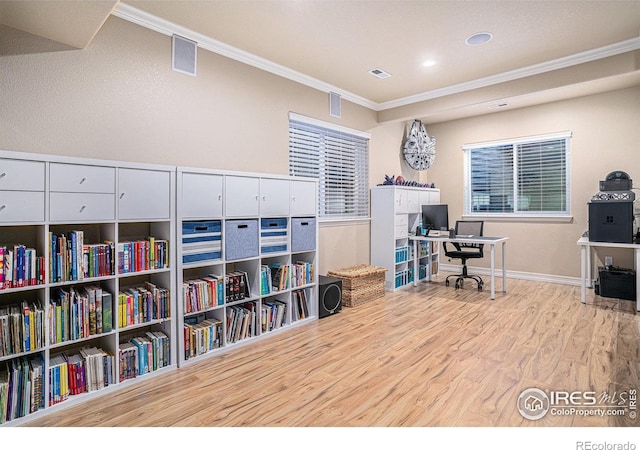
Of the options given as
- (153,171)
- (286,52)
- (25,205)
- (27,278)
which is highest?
(286,52)

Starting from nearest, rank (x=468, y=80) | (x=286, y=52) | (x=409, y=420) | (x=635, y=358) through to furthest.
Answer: (x=409, y=420) → (x=635, y=358) → (x=286, y=52) → (x=468, y=80)

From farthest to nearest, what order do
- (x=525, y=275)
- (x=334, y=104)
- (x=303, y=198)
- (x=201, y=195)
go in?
(x=525, y=275)
(x=334, y=104)
(x=303, y=198)
(x=201, y=195)

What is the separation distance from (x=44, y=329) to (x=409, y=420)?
7.50 ft

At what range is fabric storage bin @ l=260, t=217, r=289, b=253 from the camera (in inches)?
137

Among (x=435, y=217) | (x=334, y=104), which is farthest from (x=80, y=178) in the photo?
(x=435, y=217)

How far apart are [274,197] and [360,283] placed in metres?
1.75

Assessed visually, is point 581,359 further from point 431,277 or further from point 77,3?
point 77,3

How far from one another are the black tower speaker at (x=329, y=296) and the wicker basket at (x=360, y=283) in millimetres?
245

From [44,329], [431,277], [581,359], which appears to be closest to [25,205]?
[44,329]

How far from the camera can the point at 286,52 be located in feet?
12.3

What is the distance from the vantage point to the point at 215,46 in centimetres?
349

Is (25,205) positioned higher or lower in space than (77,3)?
lower

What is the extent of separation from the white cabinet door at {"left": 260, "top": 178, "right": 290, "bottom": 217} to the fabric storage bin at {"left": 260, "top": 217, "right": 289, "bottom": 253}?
0.10 m

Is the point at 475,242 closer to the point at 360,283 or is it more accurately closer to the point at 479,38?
the point at 360,283
